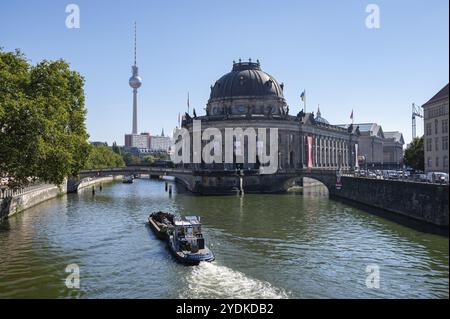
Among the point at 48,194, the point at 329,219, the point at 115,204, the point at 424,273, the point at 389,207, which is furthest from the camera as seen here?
the point at 48,194

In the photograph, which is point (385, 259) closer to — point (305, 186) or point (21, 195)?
point (21, 195)

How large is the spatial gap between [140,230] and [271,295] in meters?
27.0

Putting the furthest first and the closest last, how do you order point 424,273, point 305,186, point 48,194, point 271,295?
point 305,186
point 48,194
point 424,273
point 271,295

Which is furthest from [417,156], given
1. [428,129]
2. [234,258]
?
[234,258]

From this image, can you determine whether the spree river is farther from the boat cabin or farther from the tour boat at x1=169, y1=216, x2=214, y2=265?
the boat cabin

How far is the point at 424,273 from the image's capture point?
3206 cm

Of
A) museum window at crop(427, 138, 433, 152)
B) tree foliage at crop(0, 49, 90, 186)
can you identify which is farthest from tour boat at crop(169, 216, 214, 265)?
museum window at crop(427, 138, 433, 152)

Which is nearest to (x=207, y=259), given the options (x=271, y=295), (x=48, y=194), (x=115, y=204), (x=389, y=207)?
(x=271, y=295)

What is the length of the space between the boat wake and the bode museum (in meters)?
67.2

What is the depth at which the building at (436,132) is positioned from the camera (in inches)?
2813

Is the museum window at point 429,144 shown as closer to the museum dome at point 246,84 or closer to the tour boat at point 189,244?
the tour boat at point 189,244

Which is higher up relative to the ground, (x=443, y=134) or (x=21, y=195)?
(x=443, y=134)

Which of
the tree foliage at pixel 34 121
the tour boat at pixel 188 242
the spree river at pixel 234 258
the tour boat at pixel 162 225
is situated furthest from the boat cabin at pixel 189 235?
the tree foliage at pixel 34 121

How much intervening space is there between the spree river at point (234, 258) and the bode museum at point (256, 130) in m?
40.8
